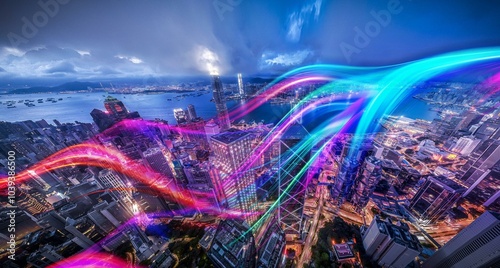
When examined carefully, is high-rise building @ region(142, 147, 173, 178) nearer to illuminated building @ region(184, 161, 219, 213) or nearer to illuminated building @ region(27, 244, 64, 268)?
illuminated building @ region(184, 161, 219, 213)

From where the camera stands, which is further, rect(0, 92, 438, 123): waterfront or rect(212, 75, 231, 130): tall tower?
rect(0, 92, 438, 123): waterfront

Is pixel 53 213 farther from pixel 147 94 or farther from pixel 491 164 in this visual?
pixel 147 94

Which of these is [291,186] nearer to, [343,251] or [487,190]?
[343,251]

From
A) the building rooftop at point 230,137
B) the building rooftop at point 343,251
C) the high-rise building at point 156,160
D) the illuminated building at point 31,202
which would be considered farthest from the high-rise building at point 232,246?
the illuminated building at point 31,202

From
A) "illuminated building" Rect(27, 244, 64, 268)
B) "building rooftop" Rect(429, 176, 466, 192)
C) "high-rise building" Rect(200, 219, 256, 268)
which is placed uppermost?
"high-rise building" Rect(200, 219, 256, 268)

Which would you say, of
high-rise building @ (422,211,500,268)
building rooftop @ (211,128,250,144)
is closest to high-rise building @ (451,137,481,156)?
→ high-rise building @ (422,211,500,268)

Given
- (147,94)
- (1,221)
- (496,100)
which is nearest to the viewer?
(1,221)

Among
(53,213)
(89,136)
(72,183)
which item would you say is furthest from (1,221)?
(89,136)
